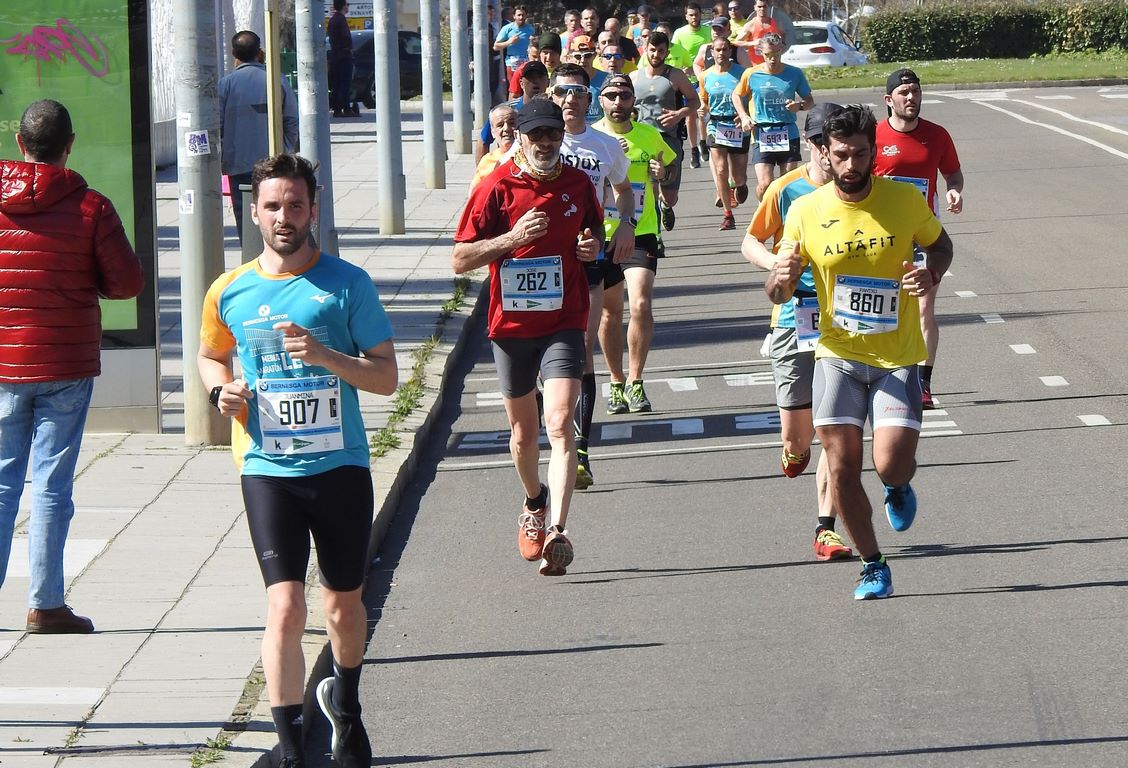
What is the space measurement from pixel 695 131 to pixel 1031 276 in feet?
29.6

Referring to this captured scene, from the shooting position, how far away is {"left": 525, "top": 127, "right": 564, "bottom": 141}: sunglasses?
8023 mm

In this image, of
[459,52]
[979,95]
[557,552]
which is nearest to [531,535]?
[557,552]

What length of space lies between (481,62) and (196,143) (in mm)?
19676

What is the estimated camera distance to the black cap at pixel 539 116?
7957 mm

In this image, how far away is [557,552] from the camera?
25.2ft

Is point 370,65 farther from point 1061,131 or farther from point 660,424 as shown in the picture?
point 660,424

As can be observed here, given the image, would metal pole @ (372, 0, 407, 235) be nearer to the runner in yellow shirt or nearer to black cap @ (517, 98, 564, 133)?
black cap @ (517, 98, 564, 133)

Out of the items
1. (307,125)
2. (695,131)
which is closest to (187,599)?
(307,125)

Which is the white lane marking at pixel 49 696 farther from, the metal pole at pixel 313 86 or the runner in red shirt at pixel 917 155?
the metal pole at pixel 313 86

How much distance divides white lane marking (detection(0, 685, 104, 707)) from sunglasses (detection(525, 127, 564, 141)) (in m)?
3.10

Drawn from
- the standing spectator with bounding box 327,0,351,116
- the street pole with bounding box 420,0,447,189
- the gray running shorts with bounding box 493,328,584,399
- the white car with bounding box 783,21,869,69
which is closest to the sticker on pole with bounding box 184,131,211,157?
the gray running shorts with bounding box 493,328,584,399

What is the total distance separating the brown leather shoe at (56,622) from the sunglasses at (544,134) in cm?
277

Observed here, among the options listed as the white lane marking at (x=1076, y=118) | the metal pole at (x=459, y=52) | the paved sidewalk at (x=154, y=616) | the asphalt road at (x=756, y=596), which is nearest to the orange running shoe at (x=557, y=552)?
the asphalt road at (x=756, y=596)

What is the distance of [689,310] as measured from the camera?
15500 millimetres
